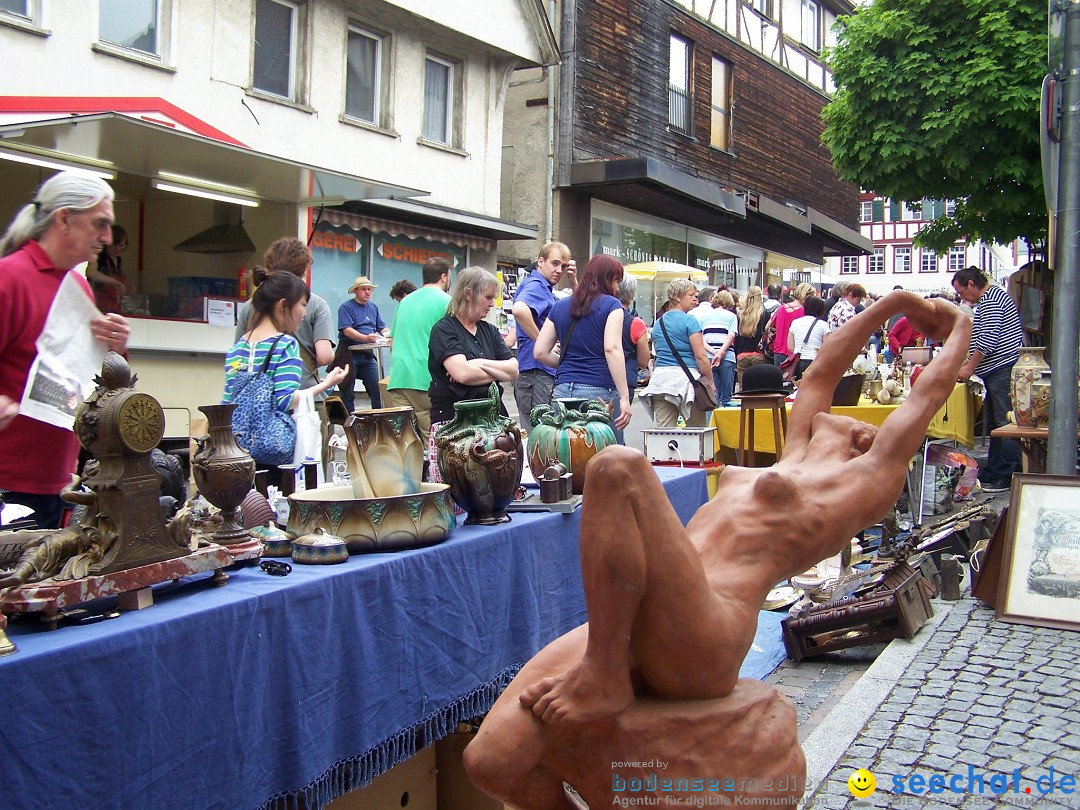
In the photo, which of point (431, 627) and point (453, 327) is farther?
point (453, 327)

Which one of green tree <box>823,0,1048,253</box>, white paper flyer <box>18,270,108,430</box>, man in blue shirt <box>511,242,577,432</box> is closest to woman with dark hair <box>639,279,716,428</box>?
man in blue shirt <box>511,242,577,432</box>

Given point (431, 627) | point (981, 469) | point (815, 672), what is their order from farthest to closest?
point (981, 469)
point (815, 672)
point (431, 627)

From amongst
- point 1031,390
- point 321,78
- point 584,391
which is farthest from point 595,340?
point 321,78

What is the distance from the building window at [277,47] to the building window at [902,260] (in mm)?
45482

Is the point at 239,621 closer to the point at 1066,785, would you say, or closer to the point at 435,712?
the point at 435,712

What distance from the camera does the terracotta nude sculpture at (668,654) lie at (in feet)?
5.11

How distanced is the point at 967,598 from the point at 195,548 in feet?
13.4

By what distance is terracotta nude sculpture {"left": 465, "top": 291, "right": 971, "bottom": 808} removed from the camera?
1558mm

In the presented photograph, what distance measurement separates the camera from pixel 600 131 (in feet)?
50.2

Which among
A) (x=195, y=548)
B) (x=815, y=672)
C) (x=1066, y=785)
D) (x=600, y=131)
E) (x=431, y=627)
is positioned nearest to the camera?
(x=195, y=548)

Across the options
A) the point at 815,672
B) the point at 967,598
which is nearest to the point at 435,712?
the point at 815,672

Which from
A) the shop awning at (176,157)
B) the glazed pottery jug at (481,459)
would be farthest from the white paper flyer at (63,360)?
the shop awning at (176,157)

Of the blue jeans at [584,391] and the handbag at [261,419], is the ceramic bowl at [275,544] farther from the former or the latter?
the blue jeans at [584,391]

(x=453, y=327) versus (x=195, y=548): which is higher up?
(x=453, y=327)
